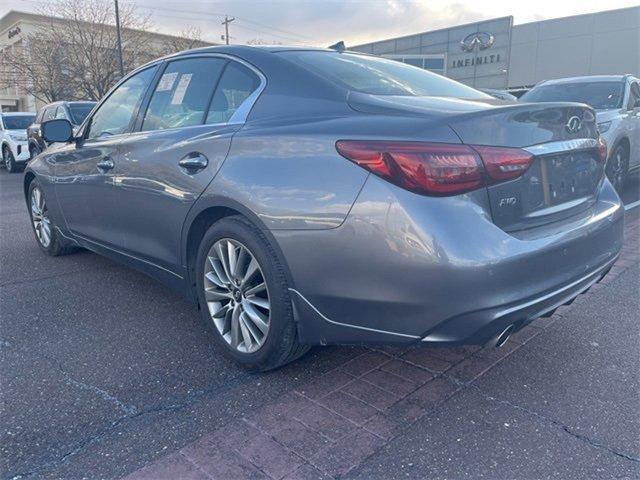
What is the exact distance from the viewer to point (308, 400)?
2.56 meters

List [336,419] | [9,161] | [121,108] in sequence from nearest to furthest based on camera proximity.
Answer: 1. [336,419]
2. [121,108]
3. [9,161]

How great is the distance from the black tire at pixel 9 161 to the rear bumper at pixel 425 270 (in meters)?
15.0

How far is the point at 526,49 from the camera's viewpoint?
3544 cm

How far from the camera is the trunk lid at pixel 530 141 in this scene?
217 centimetres

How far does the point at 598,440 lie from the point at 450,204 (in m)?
1.16

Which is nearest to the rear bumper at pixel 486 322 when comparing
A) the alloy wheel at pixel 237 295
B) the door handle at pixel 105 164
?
the alloy wheel at pixel 237 295

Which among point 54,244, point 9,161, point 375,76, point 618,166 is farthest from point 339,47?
point 9,161

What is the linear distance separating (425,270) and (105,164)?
2551 mm

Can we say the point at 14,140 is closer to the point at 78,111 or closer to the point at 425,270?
the point at 78,111

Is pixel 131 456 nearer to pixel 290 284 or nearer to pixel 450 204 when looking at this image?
pixel 290 284

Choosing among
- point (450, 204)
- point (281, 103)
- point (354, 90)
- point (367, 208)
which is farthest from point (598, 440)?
point (281, 103)

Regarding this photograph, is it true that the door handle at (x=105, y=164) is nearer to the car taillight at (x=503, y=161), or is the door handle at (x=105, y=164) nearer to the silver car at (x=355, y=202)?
the silver car at (x=355, y=202)

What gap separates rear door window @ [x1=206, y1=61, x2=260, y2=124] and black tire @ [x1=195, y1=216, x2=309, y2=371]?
24.6 inches

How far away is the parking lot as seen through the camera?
6.91 feet
